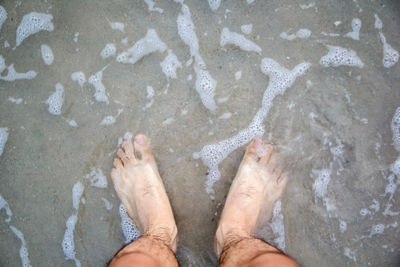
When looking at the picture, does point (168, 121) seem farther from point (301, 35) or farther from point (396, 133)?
point (396, 133)

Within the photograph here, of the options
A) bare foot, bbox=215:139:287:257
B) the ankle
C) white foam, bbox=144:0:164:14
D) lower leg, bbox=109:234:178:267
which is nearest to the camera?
lower leg, bbox=109:234:178:267

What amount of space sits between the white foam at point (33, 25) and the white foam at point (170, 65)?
32.7 inches

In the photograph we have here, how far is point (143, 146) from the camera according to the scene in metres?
1.86

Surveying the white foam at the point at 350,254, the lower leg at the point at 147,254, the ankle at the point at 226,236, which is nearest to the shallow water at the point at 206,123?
the white foam at the point at 350,254

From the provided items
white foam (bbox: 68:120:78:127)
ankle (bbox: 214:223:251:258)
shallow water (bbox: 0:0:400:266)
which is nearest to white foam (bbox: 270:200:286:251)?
shallow water (bbox: 0:0:400:266)

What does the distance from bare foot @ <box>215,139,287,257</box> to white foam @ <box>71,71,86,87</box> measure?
1.22 m

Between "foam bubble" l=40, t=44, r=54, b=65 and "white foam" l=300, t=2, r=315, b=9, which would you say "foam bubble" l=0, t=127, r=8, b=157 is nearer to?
"foam bubble" l=40, t=44, r=54, b=65

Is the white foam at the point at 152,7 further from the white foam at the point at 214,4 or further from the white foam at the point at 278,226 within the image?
the white foam at the point at 278,226

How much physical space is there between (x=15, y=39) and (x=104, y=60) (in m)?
0.65

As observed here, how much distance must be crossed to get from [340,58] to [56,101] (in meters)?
1.95

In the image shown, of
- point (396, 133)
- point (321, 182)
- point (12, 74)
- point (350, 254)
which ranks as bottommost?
point (350, 254)

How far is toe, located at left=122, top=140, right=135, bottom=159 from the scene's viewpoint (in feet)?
6.18

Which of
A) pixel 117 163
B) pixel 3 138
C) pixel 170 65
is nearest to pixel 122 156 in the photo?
pixel 117 163

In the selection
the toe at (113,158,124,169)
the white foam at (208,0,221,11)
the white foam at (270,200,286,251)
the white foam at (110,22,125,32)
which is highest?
the white foam at (110,22,125,32)
